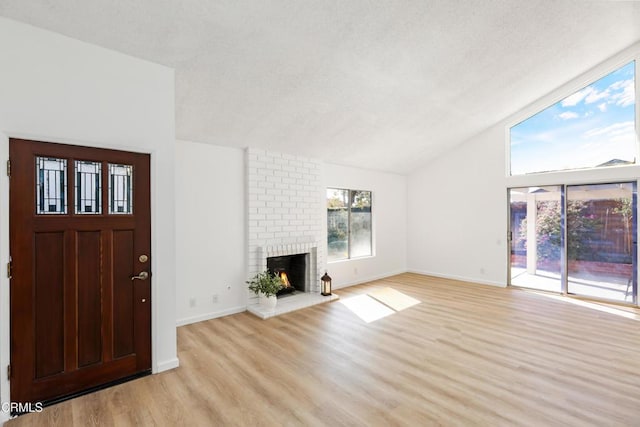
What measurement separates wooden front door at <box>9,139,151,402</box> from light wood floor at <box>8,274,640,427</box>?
0.25 m

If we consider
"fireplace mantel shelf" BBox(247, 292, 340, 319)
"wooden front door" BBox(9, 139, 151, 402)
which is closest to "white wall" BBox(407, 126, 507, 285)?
"fireplace mantel shelf" BBox(247, 292, 340, 319)

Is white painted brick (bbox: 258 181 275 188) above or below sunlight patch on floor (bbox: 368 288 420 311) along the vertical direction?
above

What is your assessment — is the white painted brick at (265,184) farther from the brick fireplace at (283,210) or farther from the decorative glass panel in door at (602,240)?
the decorative glass panel in door at (602,240)

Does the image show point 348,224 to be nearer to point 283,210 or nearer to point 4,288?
point 283,210

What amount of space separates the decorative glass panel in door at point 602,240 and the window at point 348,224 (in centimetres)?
367

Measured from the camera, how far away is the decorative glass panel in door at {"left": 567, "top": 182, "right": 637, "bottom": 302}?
4.73 m

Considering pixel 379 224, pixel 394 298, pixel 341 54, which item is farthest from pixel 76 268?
pixel 379 224

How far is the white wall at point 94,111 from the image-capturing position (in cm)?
213

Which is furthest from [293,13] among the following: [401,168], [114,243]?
[401,168]

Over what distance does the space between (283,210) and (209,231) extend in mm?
1259

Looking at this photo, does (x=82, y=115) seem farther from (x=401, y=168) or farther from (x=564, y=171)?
(x=564, y=171)

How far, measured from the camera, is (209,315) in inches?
162

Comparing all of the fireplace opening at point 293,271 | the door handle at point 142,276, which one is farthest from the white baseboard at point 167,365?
the fireplace opening at point 293,271

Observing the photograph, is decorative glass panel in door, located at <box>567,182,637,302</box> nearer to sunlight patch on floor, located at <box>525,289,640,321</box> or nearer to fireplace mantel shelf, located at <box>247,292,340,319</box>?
sunlight patch on floor, located at <box>525,289,640,321</box>
